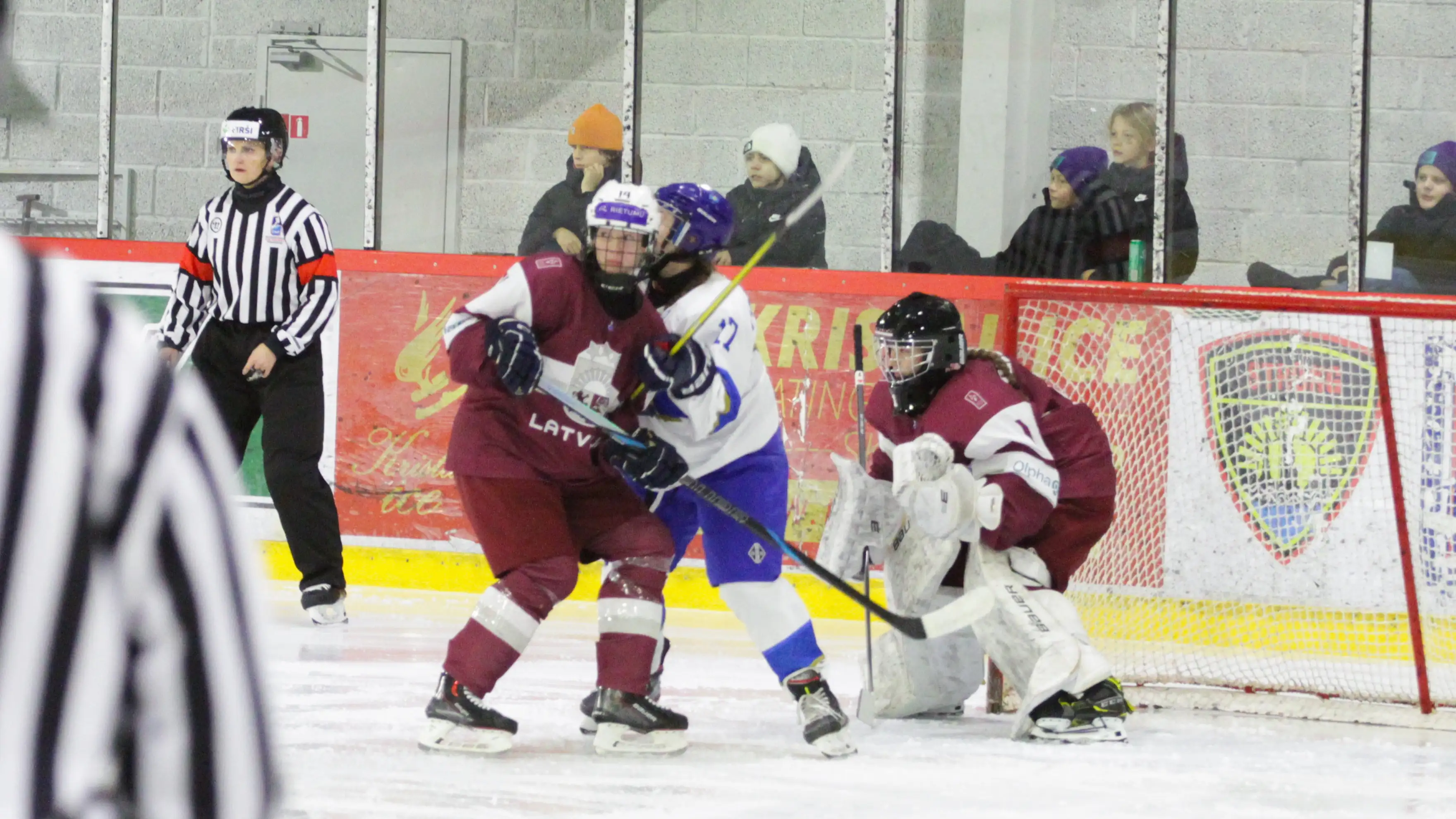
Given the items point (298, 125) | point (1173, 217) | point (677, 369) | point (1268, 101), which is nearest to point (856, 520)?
point (677, 369)

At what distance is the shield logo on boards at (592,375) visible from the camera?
310 cm

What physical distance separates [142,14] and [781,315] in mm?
2349

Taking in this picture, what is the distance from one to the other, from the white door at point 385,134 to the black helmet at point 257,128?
2.82ft

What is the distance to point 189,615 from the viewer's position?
58 centimetres

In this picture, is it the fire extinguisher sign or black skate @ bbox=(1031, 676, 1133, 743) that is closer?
black skate @ bbox=(1031, 676, 1133, 743)

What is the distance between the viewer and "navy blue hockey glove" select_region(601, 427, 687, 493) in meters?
3.01

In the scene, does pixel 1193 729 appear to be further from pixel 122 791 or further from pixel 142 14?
pixel 142 14

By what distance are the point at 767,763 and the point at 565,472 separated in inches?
25.7

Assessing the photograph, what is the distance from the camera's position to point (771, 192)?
5285mm

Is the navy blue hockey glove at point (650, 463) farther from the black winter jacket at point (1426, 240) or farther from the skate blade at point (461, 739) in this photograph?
A: the black winter jacket at point (1426, 240)

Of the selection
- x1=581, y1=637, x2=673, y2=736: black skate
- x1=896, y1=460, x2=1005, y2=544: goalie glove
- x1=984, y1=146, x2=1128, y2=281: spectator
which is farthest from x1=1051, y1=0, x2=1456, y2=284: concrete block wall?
x1=581, y1=637, x2=673, y2=736: black skate

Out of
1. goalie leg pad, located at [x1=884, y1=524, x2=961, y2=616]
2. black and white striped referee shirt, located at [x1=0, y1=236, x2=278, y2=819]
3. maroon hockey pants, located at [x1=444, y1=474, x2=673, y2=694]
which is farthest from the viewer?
goalie leg pad, located at [x1=884, y1=524, x2=961, y2=616]

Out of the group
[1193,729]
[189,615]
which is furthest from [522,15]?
[189,615]

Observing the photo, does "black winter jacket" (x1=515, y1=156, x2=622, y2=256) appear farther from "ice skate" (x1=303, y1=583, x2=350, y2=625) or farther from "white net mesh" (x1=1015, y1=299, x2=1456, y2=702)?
"white net mesh" (x1=1015, y1=299, x2=1456, y2=702)
